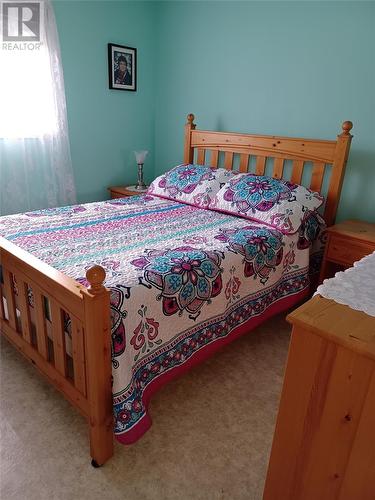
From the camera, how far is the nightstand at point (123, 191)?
11.0 feet

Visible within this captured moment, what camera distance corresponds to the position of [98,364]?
129cm

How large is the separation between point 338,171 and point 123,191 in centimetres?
187

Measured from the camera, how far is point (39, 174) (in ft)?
9.87

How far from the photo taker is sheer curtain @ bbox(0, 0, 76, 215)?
269 centimetres

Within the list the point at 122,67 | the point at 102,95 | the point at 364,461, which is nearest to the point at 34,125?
the point at 102,95

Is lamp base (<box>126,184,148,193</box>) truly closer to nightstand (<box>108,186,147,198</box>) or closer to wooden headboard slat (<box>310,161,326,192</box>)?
nightstand (<box>108,186,147,198</box>)

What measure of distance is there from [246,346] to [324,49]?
2089mm

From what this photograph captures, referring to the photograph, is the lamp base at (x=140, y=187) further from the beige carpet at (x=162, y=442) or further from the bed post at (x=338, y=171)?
the beige carpet at (x=162, y=442)

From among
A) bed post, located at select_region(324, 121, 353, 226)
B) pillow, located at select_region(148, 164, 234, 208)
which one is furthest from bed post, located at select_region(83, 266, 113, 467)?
bed post, located at select_region(324, 121, 353, 226)

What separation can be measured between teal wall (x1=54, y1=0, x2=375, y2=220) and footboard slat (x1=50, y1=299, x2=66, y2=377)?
213cm

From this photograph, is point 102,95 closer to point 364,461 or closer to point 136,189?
point 136,189

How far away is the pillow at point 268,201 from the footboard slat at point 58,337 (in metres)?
1.39

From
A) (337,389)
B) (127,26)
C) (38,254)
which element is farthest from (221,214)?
(127,26)

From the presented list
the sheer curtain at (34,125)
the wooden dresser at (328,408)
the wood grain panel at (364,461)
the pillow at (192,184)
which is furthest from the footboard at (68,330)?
the pillow at (192,184)
